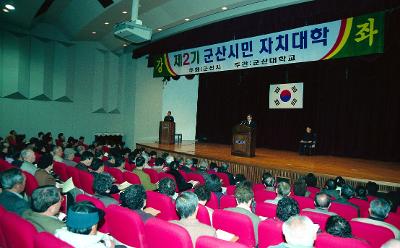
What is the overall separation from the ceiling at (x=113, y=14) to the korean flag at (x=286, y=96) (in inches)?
161

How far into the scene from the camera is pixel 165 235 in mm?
1965

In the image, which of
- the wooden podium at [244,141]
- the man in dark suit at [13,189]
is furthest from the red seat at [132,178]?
the wooden podium at [244,141]

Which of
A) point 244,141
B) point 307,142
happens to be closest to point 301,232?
point 244,141

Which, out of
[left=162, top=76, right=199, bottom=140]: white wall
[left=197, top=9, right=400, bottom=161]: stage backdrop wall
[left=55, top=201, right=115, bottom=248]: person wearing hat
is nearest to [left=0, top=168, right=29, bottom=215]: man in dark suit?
[left=55, top=201, right=115, bottom=248]: person wearing hat

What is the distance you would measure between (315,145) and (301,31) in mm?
5012

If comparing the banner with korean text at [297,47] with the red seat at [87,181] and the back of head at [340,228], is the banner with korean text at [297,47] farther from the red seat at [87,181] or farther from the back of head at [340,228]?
the red seat at [87,181]

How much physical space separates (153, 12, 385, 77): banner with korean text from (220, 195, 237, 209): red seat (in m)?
4.17

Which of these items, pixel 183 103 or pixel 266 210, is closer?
pixel 266 210

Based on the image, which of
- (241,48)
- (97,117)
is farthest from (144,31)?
(97,117)

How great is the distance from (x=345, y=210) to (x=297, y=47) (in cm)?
431

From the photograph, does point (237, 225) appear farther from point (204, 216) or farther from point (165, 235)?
point (165, 235)

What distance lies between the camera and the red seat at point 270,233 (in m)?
2.22

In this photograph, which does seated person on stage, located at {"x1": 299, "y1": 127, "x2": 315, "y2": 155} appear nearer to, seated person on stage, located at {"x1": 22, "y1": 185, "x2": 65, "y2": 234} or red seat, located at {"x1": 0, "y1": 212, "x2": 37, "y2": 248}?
seated person on stage, located at {"x1": 22, "y1": 185, "x2": 65, "y2": 234}

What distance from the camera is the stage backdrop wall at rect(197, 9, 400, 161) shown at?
912 cm
